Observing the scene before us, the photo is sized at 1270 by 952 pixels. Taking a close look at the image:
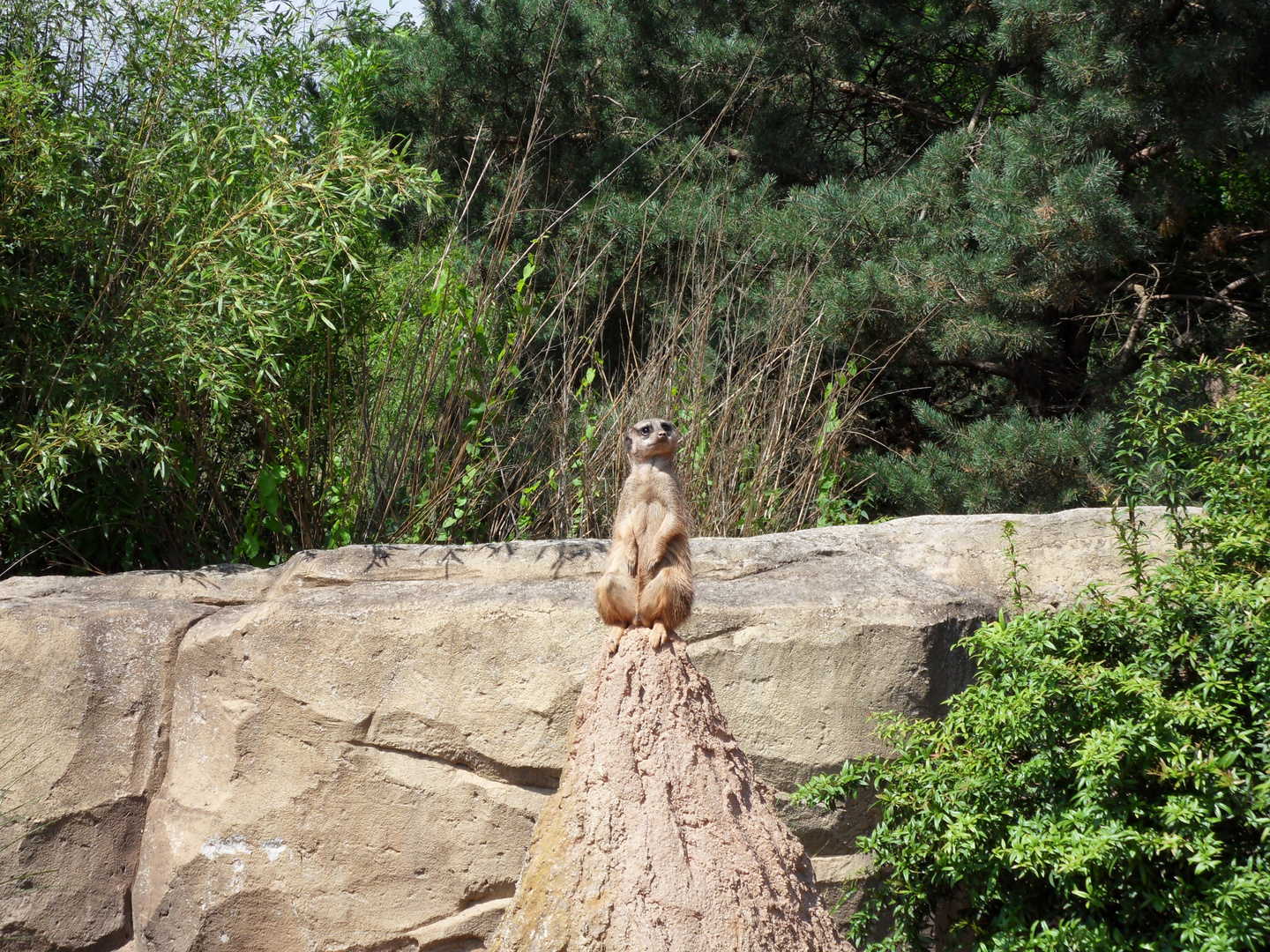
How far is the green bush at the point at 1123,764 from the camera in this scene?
285 centimetres

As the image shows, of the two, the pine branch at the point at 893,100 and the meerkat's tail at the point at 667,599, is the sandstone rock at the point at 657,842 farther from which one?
the pine branch at the point at 893,100

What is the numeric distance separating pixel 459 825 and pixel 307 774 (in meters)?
0.60

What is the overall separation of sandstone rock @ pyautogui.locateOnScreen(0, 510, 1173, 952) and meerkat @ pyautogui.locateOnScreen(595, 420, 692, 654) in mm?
834

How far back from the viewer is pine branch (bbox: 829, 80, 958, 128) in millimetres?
7281

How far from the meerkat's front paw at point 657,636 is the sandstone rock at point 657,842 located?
0.06 ft

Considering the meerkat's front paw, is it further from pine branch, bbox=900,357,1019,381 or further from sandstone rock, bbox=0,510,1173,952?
pine branch, bbox=900,357,1019,381

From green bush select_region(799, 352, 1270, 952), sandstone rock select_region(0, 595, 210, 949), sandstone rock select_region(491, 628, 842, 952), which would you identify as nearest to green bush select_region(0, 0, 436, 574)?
sandstone rock select_region(0, 595, 210, 949)

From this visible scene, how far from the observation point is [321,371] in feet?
16.8

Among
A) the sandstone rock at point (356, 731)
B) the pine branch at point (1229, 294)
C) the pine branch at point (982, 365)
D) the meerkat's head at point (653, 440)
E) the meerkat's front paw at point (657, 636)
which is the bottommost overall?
the sandstone rock at point (356, 731)

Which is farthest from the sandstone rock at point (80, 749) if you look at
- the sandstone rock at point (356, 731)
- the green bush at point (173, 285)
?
the green bush at point (173, 285)

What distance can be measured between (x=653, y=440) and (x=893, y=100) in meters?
5.20

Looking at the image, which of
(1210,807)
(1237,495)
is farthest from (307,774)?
(1237,495)

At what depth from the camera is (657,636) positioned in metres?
3.02

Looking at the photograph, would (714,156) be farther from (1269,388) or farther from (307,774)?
(307,774)
